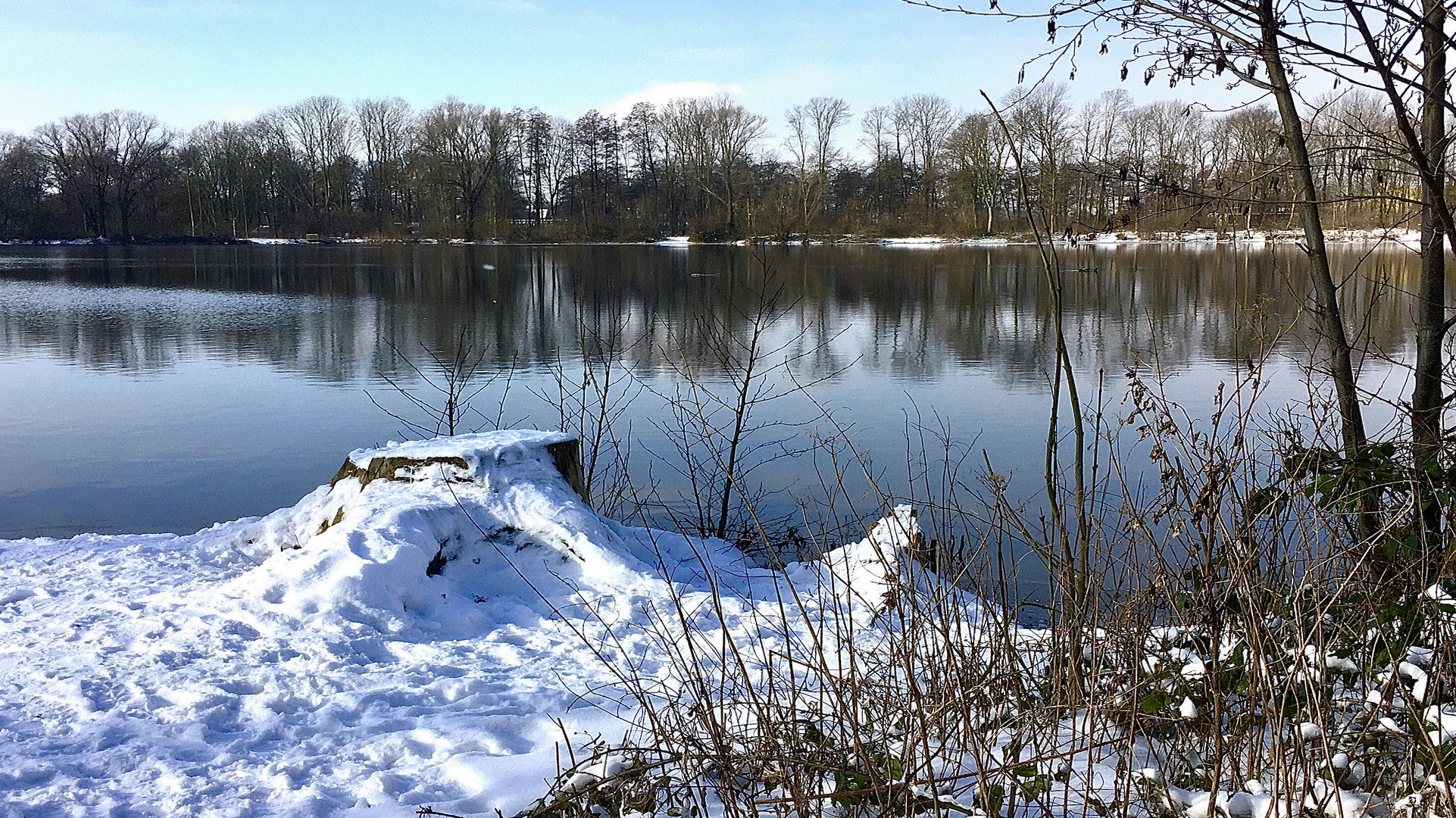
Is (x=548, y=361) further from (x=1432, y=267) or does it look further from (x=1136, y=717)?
(x=1136, y=717)

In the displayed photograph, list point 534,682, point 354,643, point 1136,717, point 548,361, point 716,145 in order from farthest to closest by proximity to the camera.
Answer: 1. point 716,145
2. point 548,361
3. point 354,643
4. point 534,682
5. point 1136,717

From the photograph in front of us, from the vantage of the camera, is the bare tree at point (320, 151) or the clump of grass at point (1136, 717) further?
the bare tree at point (320, 151)

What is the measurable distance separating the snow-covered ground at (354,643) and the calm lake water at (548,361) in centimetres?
144

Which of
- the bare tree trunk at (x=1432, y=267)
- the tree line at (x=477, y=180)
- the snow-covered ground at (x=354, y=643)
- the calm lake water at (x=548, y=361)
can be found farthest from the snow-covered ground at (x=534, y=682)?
the tree line at (x=477, y=180)

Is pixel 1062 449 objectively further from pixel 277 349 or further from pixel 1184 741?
pixel 277 349

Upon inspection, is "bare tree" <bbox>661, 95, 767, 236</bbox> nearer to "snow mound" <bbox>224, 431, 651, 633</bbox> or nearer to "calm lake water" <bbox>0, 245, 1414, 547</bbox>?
"calm lake water" <bbox>0, 245, 1414, 547</bbox>

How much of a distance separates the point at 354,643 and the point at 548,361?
1031 centimetres

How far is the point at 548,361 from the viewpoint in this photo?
47.7ft

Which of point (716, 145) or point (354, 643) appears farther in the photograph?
point (716, 145)

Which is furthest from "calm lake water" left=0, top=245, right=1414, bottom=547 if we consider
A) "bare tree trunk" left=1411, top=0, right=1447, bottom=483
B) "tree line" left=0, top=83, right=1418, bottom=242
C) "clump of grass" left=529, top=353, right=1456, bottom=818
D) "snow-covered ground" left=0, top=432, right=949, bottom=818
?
"tree line" left=0, top=83, right=1418, bottom=242

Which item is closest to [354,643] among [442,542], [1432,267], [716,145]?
[442,542]

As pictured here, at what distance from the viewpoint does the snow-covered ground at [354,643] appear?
315 cm

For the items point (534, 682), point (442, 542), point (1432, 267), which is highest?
point (1432, 267)

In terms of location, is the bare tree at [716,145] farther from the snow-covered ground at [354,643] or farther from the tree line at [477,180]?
the snow-covered ground at [354,643]
